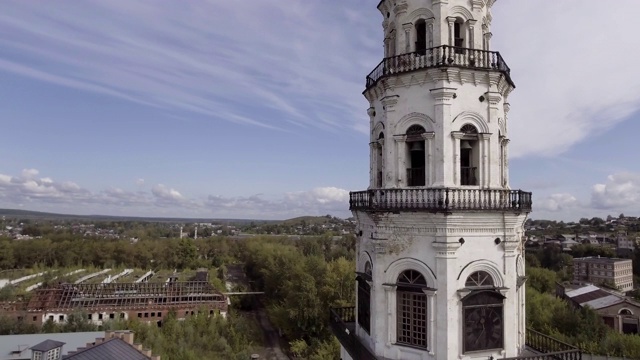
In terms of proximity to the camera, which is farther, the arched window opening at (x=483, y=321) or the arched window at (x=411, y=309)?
the arched window at (x=411, y=309)

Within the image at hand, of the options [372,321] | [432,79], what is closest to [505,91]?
[432,79]

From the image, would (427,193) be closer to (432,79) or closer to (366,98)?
(432,79)

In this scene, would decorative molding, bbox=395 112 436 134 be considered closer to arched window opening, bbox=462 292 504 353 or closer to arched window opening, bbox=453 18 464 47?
arched window opening, bbox=453 18 464 47

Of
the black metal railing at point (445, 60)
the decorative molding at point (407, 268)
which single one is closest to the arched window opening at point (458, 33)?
the black metal railing at point (445, 60)

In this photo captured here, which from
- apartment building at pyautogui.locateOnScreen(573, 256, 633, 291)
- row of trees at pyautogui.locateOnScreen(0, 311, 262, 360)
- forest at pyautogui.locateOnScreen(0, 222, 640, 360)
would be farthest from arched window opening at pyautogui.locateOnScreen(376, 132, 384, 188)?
apartment building at pyautogui.locateOnScreen(573, 256, 633, 291)

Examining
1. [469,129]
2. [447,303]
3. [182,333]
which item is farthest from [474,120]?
[182,333]

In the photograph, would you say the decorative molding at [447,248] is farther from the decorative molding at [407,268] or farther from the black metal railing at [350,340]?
the black metal railing at [350,340]

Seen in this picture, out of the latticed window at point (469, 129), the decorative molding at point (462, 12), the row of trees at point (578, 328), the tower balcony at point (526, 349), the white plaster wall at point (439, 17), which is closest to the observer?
the tower balcony at point (526, 349)
